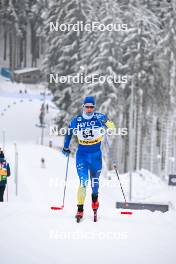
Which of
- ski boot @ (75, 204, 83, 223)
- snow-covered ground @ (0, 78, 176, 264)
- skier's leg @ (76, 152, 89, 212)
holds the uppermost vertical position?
Result: skier's leg @ (76, 152, 89, 212)

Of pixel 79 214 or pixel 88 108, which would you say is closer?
pixel 79 214

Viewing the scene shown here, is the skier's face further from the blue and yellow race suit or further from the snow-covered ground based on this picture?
the snow-covered ground

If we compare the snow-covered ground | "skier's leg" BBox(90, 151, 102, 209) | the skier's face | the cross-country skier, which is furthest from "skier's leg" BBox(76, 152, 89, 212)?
the skier's face

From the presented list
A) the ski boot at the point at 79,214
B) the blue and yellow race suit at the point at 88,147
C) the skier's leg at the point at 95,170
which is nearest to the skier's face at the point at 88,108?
the blue and yellow race suit at the point at 88,147

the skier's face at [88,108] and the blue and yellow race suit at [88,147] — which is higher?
the skier's face at [88,108]

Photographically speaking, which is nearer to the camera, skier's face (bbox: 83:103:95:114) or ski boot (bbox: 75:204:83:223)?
ski boot (bbox: 75:204:83:223)

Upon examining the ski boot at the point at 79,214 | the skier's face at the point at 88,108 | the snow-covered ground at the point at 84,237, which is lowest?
the snow-covered ground at the point at 84,237

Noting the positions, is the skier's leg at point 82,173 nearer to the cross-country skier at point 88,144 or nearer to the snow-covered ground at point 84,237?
the cross-country skier at point 88,144

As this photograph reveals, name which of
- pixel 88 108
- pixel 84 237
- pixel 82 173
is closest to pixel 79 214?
pixel 82 173

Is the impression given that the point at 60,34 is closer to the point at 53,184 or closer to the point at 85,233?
the point at 53,184

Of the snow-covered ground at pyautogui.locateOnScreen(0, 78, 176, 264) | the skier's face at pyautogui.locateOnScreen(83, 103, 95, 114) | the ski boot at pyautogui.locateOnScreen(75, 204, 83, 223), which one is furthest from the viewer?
the skier's face at pyautogui.locateOnScreen(83, 103, 95, 114)

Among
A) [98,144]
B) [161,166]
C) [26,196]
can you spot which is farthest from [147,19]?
[98,144]

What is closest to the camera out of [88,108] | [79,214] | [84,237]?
[84,237]

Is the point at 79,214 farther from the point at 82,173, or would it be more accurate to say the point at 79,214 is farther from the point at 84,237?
the point at 84,237
